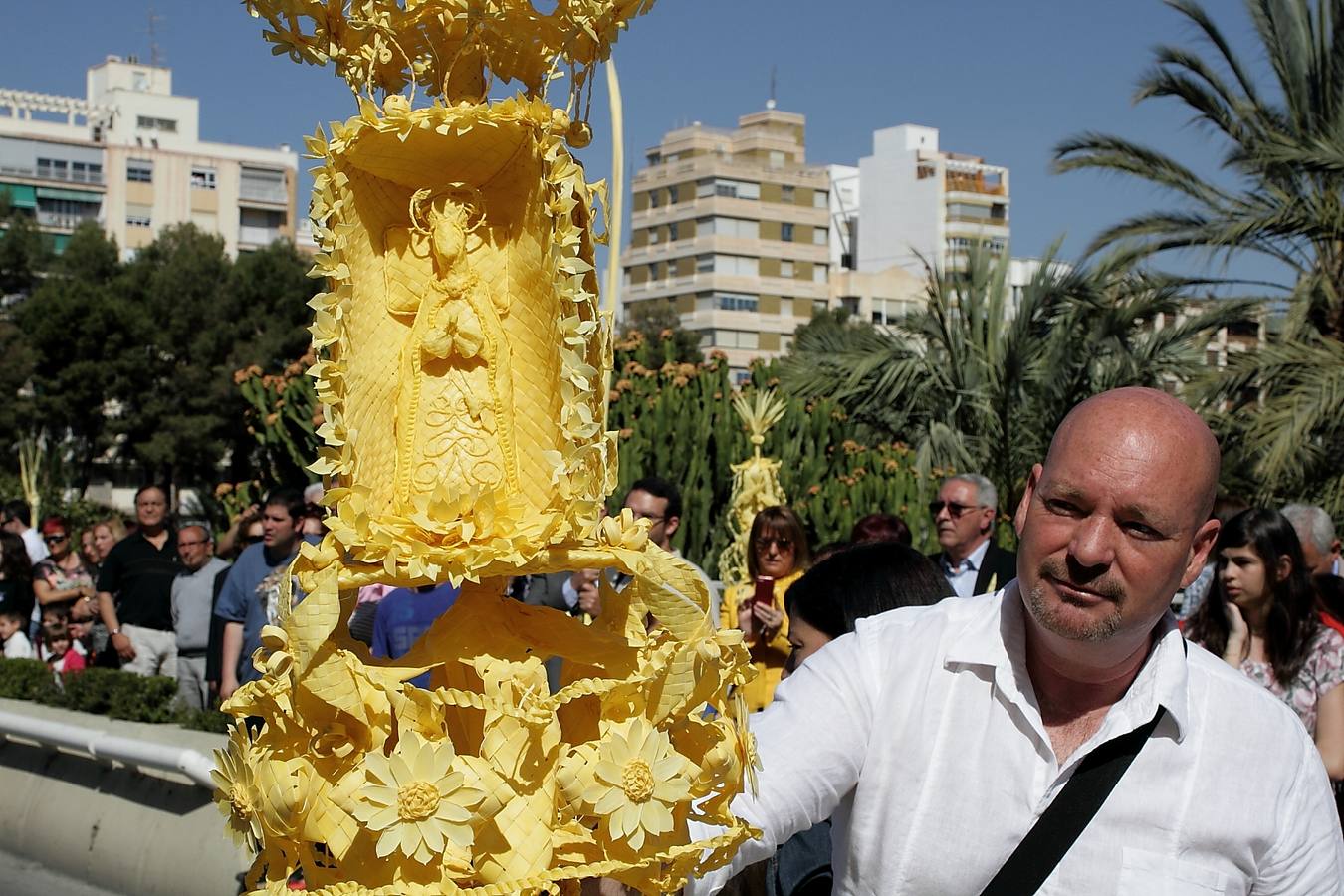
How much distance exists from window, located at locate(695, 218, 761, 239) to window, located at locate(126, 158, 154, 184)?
26328mm

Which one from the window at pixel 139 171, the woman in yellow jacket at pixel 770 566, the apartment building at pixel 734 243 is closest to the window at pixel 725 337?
the apartment building at pixel 734 243

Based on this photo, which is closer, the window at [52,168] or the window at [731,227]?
the window at [52,168]

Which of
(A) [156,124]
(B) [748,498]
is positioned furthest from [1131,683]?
(A) [156,124]

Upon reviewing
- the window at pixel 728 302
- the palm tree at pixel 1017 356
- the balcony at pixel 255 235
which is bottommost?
the palm tree at pixel 1017 356

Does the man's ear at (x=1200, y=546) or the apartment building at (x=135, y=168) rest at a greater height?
the apartment building at (x=135, y=168)

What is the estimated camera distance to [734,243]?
75.9 m

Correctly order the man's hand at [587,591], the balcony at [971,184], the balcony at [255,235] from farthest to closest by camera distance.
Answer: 1. the balcony at [971,184]
2. the balcony at [255,235]
3. the man's hand at [587,591]

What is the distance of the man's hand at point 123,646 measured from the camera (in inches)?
359

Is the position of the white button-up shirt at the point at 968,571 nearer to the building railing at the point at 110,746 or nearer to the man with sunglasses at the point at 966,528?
the man with sunglasses at the point at 966,528

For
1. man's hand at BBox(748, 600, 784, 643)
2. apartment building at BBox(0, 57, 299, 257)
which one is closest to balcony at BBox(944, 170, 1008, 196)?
apartment building at BBox(0, 57, 299, 257)

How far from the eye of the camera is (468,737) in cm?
233

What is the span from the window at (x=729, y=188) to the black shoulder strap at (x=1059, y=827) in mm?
74657

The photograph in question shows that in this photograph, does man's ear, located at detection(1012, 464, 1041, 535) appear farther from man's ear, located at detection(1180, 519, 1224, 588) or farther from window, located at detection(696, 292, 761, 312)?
window, located at detection(696, 292, 761, 312)

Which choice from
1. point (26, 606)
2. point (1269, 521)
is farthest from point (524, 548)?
point (26, 606)
